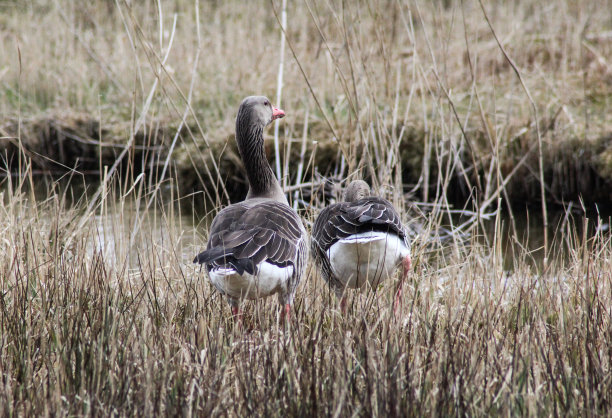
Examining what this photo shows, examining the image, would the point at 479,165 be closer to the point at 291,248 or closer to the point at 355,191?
the point at 355,191

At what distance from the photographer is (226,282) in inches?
144

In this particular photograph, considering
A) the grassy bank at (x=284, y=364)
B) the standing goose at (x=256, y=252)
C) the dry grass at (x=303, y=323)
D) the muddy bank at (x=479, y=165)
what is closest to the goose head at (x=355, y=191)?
the dry grass at (x=303, y=323)

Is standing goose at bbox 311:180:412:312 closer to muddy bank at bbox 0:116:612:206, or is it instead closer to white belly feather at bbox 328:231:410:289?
white belly feather at bbox 328:231:410:289

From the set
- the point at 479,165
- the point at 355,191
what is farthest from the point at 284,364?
the point at 479,165

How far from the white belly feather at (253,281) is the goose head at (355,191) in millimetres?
1126

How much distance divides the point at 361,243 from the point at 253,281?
0.69 m

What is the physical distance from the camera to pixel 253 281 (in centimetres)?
367

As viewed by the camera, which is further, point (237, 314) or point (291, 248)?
point (291, 248)

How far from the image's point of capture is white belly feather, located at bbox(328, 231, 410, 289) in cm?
396

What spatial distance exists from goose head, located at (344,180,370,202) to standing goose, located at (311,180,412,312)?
448mm

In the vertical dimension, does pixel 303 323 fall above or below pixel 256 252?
below

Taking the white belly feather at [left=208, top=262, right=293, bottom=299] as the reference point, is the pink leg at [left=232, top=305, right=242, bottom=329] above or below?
below

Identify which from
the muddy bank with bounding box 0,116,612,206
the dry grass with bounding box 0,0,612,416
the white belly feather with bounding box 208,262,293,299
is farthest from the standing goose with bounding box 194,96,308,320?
the muddy bank with bounding box 0,116,612,206

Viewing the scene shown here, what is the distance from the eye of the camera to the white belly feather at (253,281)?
11.9 feet
